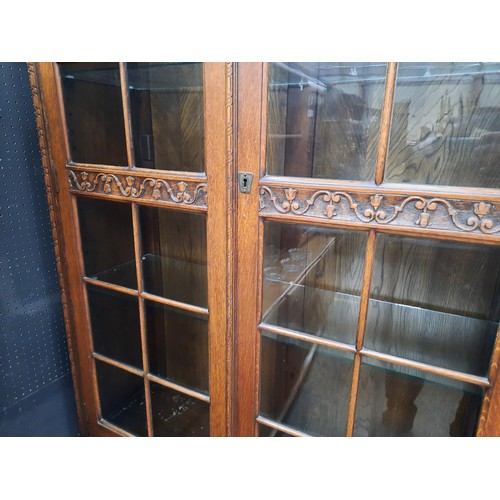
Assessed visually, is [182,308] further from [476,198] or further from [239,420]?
[476,198]

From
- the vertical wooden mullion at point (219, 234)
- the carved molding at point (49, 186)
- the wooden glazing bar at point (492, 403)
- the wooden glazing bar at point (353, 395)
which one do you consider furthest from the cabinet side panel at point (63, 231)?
the wooden glazing bar at point (492, 403)

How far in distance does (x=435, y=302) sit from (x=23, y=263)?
1.15 m

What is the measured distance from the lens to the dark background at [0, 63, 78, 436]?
1.04 meters

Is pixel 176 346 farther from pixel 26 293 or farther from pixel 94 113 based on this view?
pixel 94 113

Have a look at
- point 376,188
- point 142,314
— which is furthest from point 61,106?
point 376,188

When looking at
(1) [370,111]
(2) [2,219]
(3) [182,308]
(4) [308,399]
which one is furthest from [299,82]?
(2) [2,219]

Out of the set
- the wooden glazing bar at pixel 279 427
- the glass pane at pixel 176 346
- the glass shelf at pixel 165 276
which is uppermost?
the glass shelf at pixel 165 276

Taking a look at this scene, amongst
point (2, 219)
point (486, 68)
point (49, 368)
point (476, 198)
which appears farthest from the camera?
point (49, 368)

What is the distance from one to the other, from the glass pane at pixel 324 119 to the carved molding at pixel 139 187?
0.18 m

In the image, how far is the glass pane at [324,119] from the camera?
0.71 m

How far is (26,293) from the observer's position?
3.76ft

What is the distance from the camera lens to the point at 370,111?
72cm

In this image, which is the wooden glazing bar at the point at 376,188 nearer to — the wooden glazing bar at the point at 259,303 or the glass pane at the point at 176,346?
the wooden glazing bar at the point at 259,303

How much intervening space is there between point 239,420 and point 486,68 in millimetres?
930
